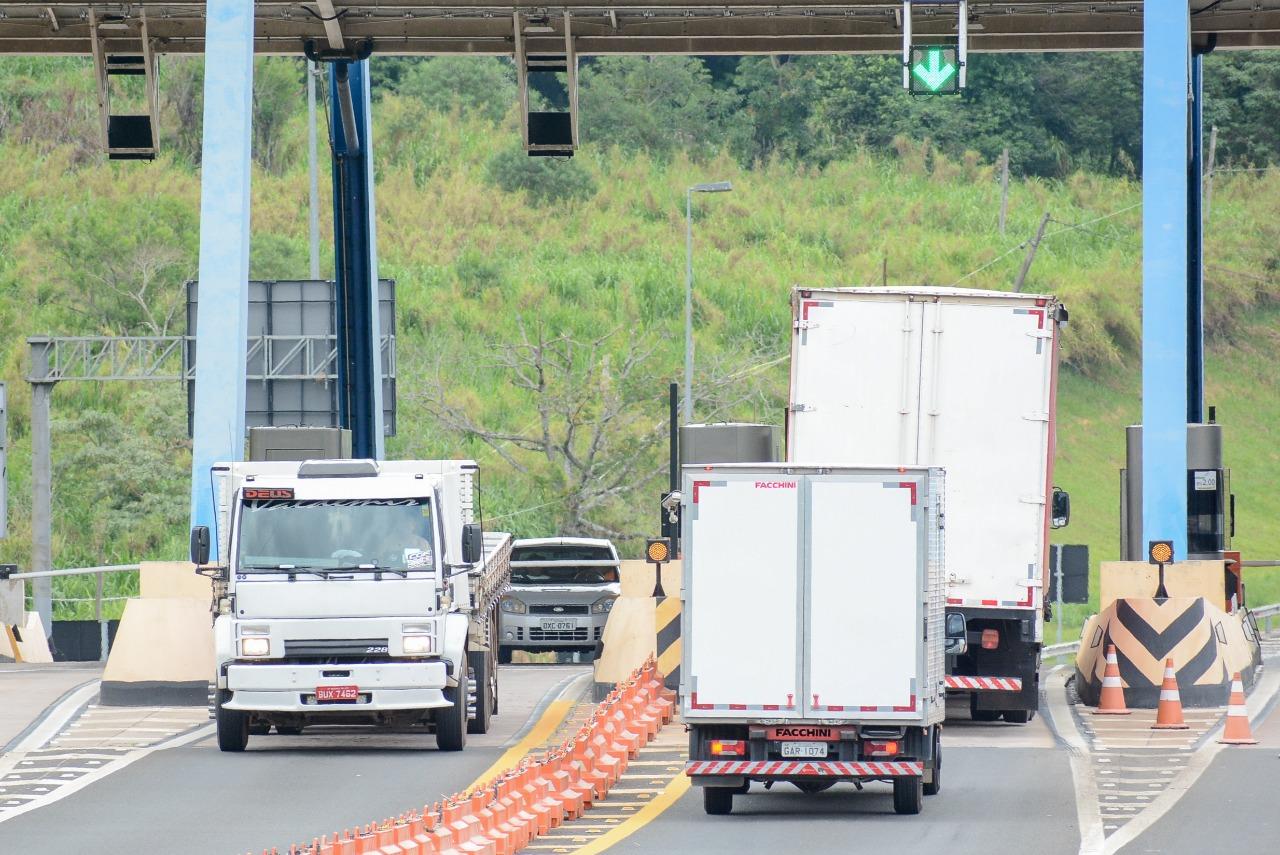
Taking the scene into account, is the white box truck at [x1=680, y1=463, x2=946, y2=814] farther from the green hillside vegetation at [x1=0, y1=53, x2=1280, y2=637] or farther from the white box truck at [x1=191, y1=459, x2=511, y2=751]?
the green hillside vegetation at [x1=0, y1=53, x2=1280, y2=637]

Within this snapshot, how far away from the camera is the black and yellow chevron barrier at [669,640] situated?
72.7ft

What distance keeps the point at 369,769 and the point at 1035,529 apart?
6573 mm

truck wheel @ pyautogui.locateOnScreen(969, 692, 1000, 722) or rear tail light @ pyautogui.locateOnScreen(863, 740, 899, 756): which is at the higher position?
rear tail light @ pyautogui.locateOnScreen(863, 740, 899, 756)

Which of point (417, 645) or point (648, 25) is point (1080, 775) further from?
point (648, 25)

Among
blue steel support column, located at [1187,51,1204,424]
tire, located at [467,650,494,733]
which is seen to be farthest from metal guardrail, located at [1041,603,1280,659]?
tire, located at [467,650,494,733]

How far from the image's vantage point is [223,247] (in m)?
25.9

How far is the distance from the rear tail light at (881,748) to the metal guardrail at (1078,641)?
14.2 meters

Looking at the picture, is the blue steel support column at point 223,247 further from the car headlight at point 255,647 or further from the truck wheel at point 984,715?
the truck wheel at point 984,715

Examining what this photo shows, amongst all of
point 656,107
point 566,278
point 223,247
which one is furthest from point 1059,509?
point 656,107

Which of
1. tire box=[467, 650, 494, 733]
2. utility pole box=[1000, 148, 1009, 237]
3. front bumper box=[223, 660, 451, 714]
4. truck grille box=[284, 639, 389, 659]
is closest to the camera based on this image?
front bumper box=[223, 660, 451, 714]

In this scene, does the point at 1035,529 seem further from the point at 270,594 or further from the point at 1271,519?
the point at 1271,519

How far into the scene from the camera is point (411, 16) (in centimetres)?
3119

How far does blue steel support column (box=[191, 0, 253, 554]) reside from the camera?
2509 cm

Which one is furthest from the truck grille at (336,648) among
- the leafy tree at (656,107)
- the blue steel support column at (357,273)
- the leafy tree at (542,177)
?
Answer: the leafy tree at (656,107)
